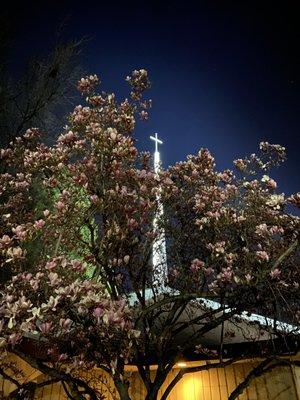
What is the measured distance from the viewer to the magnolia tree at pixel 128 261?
541cm

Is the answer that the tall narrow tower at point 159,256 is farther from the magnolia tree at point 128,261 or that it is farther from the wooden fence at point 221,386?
the wooden fence at point 221,386

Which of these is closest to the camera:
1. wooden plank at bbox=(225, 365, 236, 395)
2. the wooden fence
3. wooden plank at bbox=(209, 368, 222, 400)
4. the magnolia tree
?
the magnolia tree

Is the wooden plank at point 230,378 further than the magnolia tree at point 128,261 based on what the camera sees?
Yes

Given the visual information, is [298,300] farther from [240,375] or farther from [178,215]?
[178,215]

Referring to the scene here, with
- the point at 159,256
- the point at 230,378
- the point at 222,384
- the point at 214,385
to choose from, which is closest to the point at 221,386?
the point at 222,384

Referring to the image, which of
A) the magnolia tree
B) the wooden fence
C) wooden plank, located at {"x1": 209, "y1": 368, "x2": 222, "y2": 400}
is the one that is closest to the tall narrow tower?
the magnolia tree

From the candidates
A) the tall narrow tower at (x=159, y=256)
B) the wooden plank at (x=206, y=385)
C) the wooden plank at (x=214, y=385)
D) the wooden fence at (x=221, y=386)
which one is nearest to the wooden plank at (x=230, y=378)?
the wooden fence at (x=221, y=386)

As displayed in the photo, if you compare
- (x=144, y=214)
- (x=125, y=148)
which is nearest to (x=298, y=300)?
(x=144, y=214)

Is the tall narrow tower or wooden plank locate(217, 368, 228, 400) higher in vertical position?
the tall narrow tower

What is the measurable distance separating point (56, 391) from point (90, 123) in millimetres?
7749

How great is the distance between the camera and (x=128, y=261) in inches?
300

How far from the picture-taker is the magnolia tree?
5.41m

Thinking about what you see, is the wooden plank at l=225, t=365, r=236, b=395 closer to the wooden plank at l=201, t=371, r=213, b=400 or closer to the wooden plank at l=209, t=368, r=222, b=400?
the wooden plank at l=209, t=368, r=222, b=400

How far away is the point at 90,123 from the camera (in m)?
8.02
